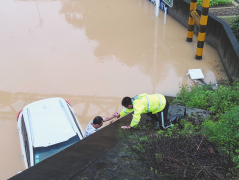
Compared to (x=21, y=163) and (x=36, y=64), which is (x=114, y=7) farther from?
(x=21, y=163)

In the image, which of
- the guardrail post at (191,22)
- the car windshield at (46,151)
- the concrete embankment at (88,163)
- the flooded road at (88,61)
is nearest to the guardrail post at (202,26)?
the flooded road at (88,61)

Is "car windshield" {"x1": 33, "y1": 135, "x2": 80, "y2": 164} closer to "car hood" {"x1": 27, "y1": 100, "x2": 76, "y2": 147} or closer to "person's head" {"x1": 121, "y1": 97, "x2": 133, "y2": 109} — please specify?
"car hood" {"x1": 27, "y1": 100, "x2": 76, "y2": 147}

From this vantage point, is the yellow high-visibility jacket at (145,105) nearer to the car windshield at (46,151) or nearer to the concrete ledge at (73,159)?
the concrete ledge at (73,159)

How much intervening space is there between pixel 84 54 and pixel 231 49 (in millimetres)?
4869

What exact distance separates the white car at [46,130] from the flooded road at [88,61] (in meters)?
0.86

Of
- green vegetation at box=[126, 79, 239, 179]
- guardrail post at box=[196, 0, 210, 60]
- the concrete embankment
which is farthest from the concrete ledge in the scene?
guardrail post at box=[196, 0, 210, 60]

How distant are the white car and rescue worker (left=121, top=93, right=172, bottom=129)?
1.24 meters

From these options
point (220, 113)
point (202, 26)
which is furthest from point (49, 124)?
point (202, 26)

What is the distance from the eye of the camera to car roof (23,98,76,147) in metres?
4.39

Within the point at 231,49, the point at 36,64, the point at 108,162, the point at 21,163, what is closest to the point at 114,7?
the point at 36,64

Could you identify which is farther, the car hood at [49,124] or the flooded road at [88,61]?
the flooded road at [88,61]

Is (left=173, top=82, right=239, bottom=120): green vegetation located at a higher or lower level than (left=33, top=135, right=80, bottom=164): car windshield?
higher

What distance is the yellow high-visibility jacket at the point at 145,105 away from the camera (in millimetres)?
3742

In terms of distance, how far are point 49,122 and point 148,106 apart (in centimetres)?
211
